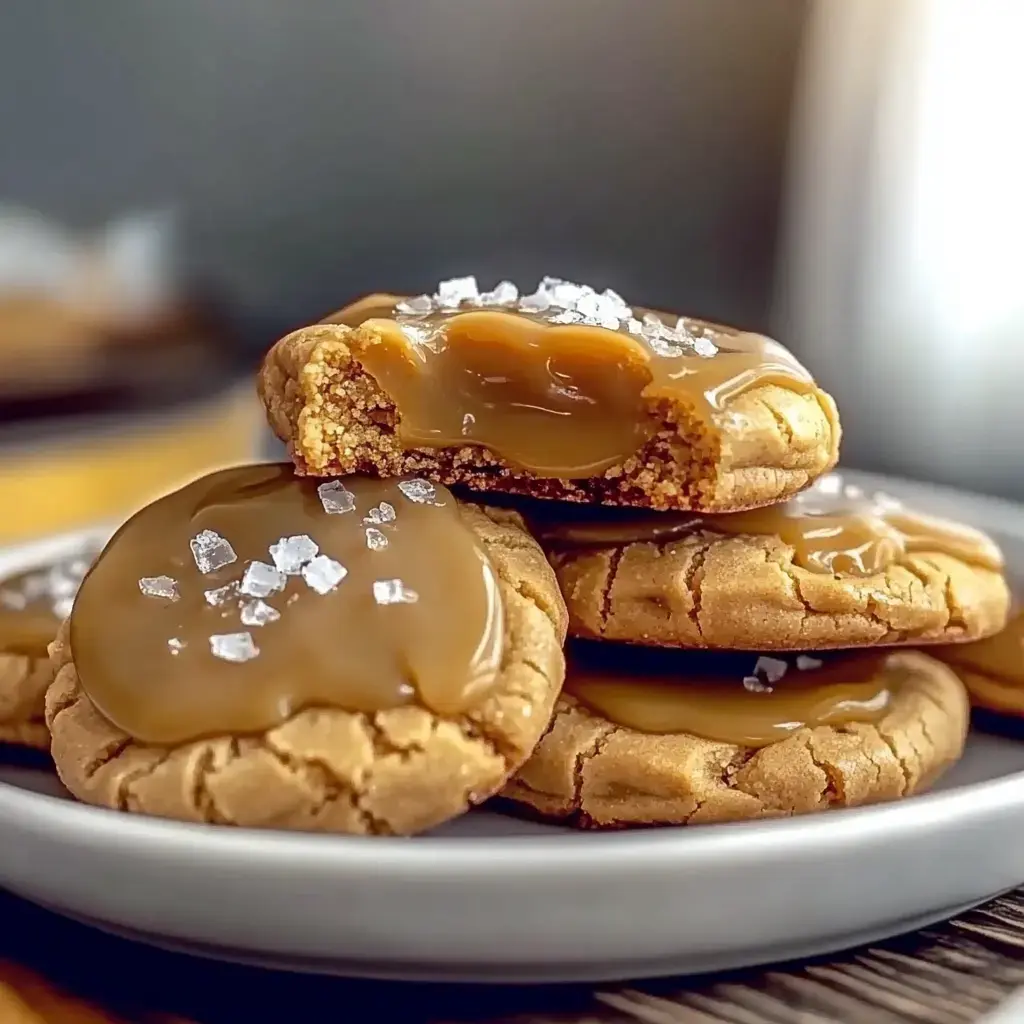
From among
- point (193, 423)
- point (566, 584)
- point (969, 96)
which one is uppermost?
point (969, 96)

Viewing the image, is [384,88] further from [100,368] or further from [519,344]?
A: [519,344]

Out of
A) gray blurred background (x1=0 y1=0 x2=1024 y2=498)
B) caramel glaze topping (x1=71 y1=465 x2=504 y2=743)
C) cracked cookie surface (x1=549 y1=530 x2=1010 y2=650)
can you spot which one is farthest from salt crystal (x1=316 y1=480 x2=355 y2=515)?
gray blurred background (x1=0 y1=0 x2=1024 y2=498)

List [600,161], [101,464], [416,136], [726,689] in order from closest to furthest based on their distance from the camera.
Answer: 1. [726,689]
2. [101,464]
3. [600,161]
4. [416,136]

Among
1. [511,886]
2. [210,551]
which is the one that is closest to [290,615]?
[210,551]

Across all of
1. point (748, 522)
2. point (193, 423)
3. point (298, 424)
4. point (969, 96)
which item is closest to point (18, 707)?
point (298, 424)

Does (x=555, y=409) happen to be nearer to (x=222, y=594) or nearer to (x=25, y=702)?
(x=222, y=594)

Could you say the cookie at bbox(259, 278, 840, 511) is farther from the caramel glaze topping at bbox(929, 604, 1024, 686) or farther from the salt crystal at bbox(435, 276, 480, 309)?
the caramel glaze topping at bbox(929, 604, 1024, 686)

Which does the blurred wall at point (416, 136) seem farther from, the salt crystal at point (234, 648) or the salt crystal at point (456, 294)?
the salt crystal at point (234, 648)

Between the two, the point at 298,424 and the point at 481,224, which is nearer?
the point at 298,424
